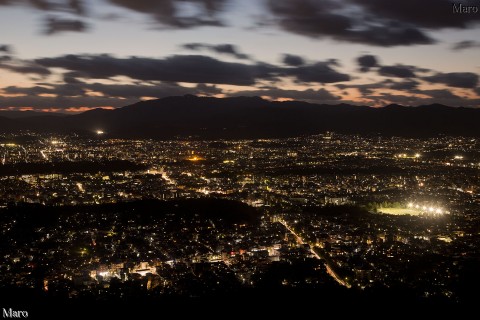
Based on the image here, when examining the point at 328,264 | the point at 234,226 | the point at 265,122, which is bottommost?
the point at 328,264

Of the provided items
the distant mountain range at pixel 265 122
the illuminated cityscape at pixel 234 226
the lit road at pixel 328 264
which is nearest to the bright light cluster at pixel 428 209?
the illuminated cityscape at pixel 234 226

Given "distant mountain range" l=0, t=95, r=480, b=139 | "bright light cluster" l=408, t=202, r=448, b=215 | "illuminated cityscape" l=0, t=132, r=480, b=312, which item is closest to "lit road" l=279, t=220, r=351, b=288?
"illuminated cityscape" l=0, t=132, r=480, b=312

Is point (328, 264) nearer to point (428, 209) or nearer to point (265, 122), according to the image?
point (428, 209)

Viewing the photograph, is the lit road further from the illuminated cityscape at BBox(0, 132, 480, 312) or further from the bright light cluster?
the bright light cluster

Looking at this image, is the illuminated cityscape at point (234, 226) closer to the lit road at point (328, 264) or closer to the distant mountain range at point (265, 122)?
the lit road at point (328, 264)

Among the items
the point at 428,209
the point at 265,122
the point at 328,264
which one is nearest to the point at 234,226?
the point at 328,264

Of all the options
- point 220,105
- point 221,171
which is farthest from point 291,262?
point 220,105
